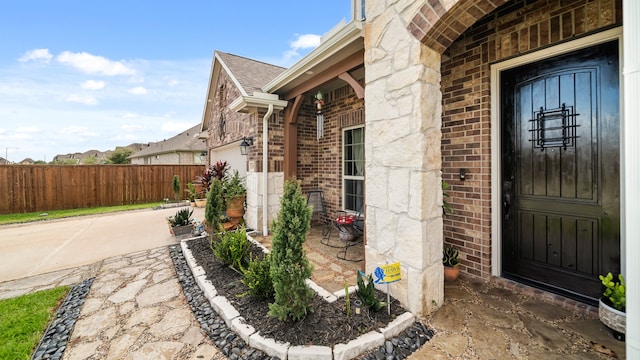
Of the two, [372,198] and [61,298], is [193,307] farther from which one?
[372,198]

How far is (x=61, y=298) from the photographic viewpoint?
10.0 feet

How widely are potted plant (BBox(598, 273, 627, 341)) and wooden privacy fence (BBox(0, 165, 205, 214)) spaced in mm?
13757

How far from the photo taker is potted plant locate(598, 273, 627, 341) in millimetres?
1829

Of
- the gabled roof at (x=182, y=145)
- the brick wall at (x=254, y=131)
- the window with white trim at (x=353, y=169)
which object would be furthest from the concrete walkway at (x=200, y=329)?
the gabled roof at (x=182, y=145)

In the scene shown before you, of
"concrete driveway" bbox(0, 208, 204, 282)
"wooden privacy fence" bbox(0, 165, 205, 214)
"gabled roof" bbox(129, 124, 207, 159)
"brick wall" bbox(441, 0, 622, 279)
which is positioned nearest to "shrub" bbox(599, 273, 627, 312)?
"brick wall" bbox(441, 0, 622, 279)

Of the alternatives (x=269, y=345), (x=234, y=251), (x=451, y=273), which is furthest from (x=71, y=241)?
(x=451, y=273)

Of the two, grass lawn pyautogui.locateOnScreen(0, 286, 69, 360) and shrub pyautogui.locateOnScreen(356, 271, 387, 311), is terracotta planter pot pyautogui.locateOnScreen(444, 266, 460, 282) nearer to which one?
shrub pyautogui.locateOnScreen(356, 271, 387, 311)

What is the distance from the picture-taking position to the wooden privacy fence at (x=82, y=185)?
9148 mm

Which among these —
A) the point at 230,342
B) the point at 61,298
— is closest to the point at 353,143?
the point at 230,342

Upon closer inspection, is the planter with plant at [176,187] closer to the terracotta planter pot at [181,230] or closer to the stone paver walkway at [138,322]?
the terracotta planter pot at [181,230]

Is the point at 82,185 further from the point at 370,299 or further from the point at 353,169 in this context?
the point at 370,299

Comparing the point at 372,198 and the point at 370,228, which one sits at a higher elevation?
the point at 372,198

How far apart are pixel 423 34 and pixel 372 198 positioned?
1.64 meters

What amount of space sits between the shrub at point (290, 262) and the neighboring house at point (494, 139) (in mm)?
949
